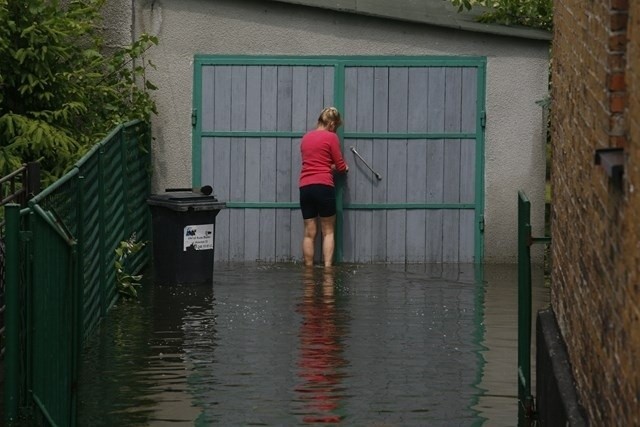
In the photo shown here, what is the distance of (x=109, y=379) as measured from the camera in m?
10.4

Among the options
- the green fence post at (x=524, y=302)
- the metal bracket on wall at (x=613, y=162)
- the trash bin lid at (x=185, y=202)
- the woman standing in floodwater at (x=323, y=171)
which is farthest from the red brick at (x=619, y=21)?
the woman standing in floodwater at (x=323, y=171)

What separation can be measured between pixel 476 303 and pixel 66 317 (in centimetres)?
649

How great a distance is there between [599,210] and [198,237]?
9077mm

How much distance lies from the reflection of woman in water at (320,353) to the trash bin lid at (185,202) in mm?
1193

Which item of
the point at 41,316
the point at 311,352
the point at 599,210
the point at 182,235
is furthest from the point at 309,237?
the point at 599,210

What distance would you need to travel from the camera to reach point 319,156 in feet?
53.0

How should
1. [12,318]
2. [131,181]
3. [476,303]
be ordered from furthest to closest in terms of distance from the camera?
[131,181] < [476,303] < [12,318]

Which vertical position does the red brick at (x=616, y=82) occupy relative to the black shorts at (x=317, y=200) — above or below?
above

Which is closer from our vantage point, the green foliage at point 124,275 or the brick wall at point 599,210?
the brick wall at point 599,210

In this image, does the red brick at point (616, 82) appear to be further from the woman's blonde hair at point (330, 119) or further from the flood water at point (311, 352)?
the woman's blonde hair at point (330, 119)

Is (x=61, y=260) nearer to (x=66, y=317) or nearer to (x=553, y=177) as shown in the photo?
(x=66, y=317)

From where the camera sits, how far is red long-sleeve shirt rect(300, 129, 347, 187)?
16.1 m

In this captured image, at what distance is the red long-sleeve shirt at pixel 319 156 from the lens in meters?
16.1

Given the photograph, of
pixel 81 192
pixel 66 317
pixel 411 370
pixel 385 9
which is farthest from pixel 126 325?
pixel 385 9
